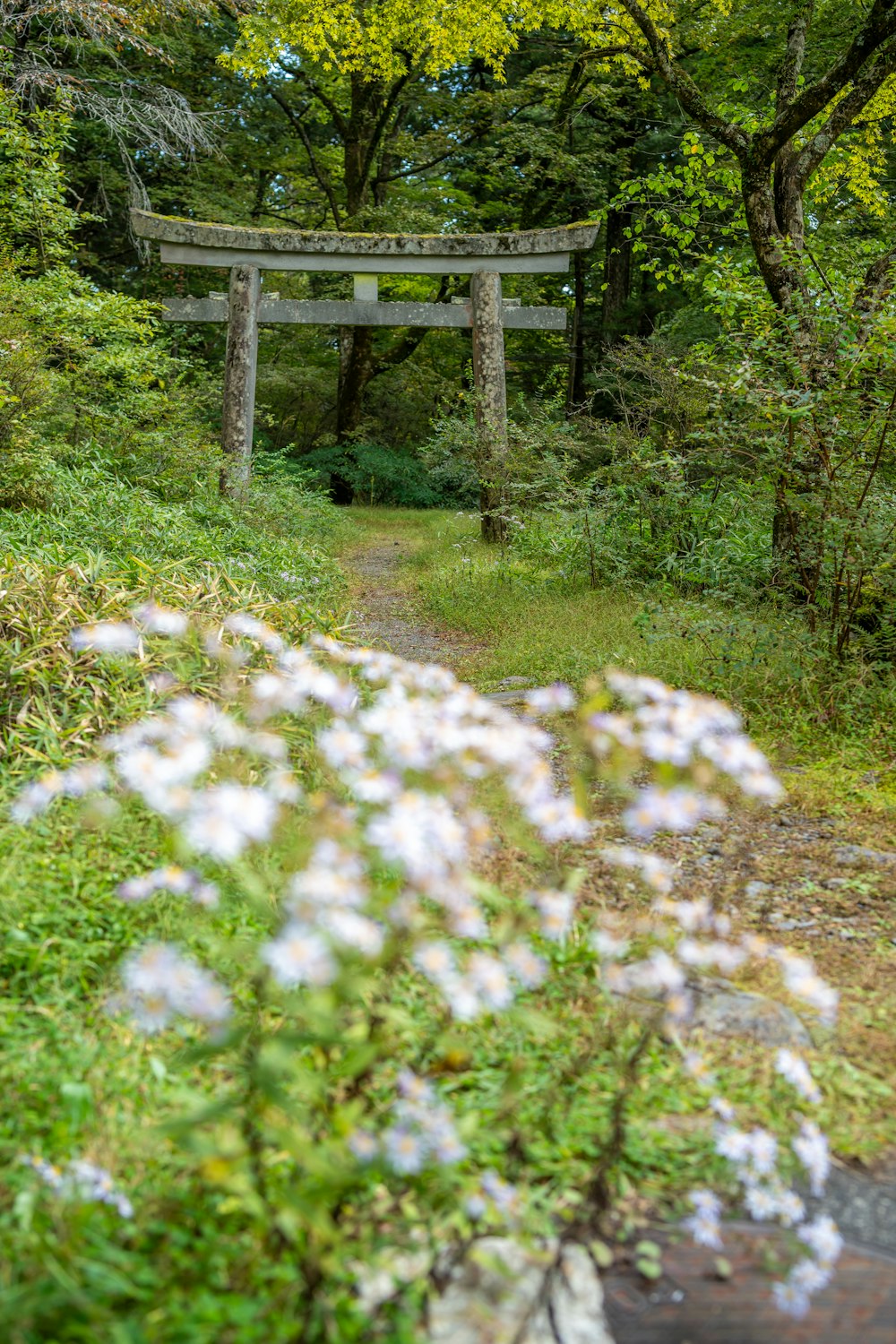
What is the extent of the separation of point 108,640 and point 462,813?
92 centimetres

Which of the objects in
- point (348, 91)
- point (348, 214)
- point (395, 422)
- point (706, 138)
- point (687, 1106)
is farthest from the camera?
point (395, 422)

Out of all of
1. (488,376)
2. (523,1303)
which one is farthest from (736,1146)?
(488,376)

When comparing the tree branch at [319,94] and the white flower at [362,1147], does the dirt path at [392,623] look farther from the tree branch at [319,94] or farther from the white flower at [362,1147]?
the tree branch at [319,94]

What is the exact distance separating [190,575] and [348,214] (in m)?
11.3

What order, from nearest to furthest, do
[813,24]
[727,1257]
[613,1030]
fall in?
[727,1257] → [613,1030] → [813,24]

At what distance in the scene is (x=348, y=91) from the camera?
1547 cm

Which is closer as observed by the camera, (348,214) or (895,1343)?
(895,1343)

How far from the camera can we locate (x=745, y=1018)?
2236 millimetres

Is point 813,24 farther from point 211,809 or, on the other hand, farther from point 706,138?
point 211,809

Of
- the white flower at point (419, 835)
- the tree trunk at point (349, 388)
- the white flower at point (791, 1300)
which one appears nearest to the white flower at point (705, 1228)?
the white flower at point (791, 1300)

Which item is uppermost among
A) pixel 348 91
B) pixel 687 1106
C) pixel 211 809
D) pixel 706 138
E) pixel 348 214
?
pixel 348 91

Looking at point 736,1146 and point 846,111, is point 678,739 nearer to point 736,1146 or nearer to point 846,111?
point 736,1146

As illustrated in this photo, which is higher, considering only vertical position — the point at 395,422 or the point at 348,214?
the point at 348,214

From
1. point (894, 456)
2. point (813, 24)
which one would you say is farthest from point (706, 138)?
point (894, 456)
